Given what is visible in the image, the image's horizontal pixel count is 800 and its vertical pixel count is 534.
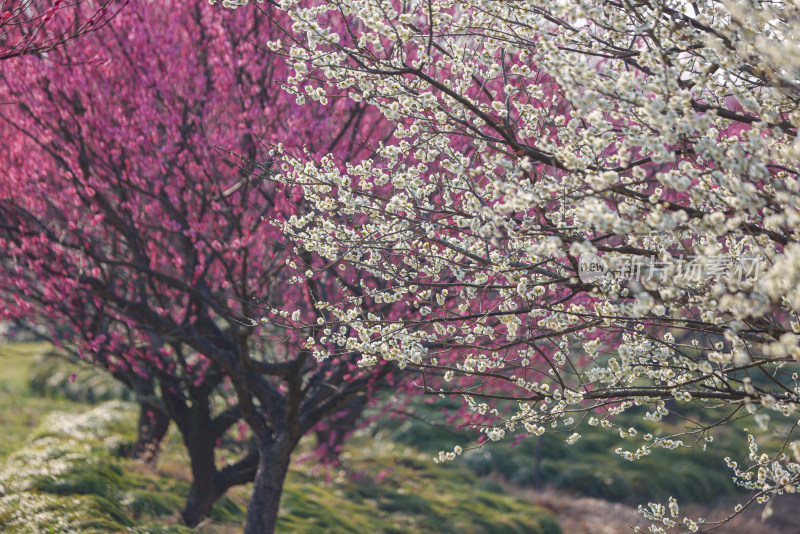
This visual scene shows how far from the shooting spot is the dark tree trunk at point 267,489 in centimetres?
812

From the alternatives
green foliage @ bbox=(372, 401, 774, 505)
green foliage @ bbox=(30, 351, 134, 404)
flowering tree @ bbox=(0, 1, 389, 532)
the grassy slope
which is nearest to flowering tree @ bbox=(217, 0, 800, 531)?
flowering tree @ bbox=(0, 1, 389, 532)

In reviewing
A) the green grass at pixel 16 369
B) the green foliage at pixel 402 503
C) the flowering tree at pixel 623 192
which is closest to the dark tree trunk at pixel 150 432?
the green foliage at pixel 402 503

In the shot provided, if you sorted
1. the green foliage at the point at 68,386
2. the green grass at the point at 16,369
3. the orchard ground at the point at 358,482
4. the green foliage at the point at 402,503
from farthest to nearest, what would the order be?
1. the green grass at the point at 16,369
2. the green foliage at the point at 68,386
3. the green foliage at the point at 402,503
4. the orchard ground at the point at 358,482

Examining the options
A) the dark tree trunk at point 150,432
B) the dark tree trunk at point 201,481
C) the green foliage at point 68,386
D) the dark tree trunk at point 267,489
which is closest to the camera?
the dark tree trunk at point 267,489

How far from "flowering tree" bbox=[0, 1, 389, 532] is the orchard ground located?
1306mm

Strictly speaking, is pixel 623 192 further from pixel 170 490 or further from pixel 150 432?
pixel 150 432

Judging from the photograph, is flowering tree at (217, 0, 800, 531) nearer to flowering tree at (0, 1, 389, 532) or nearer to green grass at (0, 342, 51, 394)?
flowering tree at (0, 1, 389, 532)

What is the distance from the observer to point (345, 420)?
14250 millimetres

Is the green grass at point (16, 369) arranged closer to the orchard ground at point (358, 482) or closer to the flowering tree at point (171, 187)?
the orchard ground at point (358, 482)

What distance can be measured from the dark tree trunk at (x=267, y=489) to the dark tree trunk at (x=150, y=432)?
4.25 meters

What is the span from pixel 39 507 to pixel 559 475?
12.3 meters

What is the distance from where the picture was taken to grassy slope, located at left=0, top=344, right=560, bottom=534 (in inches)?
320

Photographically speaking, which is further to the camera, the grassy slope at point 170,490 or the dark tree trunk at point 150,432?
the dark tree trunk at point 150,432

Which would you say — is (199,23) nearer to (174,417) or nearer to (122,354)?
(122,354)
